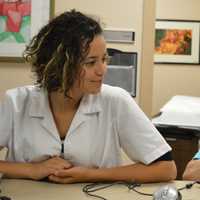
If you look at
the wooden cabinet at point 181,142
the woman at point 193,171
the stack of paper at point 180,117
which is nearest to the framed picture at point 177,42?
the stack of paper at point 180,117

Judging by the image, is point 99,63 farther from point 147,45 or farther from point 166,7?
point 166,7

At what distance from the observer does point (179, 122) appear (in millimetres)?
2729

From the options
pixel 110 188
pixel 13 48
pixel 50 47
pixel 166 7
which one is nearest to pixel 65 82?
pixel 50 47

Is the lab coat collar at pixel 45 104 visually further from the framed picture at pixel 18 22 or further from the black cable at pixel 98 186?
the framed picture at pixel 18 22

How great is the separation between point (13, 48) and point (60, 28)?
3.58 ft

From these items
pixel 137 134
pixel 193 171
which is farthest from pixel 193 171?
pixel 137 134

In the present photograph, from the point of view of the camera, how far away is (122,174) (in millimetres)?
1484

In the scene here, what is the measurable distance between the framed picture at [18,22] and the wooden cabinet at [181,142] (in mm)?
1001

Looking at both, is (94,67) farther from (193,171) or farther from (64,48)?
(193,171)

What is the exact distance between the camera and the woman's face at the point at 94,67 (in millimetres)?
1507

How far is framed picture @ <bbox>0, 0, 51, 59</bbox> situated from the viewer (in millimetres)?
2537

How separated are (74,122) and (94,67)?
225mm

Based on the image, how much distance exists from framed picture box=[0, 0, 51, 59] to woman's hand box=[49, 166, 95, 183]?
129 cm

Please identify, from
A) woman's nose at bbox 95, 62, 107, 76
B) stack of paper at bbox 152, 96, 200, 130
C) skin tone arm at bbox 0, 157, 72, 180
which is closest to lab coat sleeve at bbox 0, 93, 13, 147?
skin tone arm at bbox 0, 157, 72, 180
